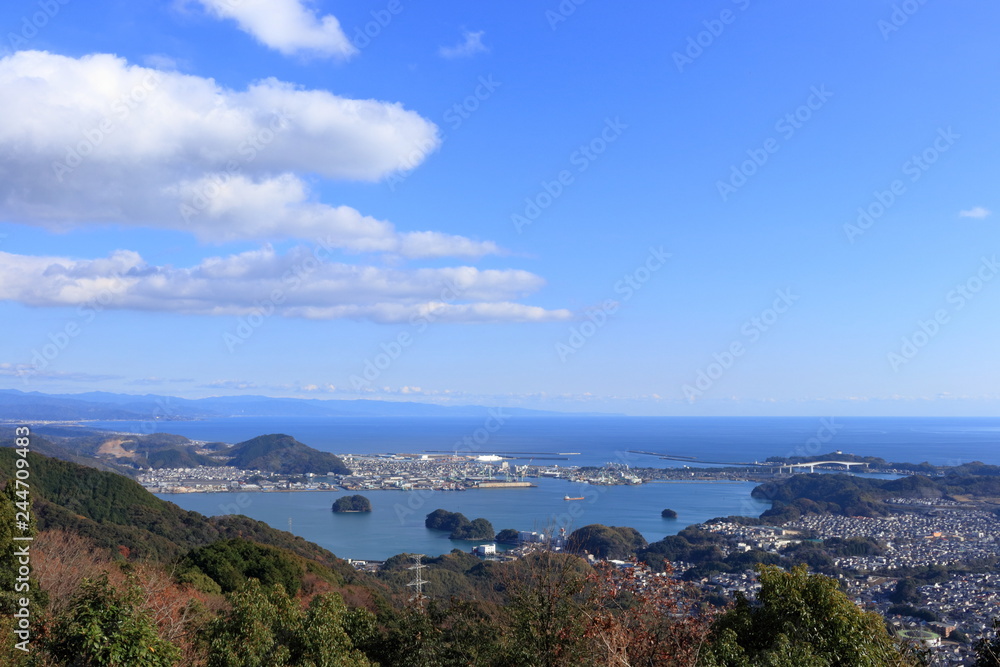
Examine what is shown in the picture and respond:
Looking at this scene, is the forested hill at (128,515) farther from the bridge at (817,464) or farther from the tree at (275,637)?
the bridge at (817,464)

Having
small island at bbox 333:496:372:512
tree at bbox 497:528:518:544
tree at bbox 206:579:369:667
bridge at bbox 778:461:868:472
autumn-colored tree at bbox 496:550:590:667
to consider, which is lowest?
small island at bbox 333:496:372:512

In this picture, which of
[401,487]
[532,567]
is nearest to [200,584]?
[532,567]

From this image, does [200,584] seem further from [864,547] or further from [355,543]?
[864,547]

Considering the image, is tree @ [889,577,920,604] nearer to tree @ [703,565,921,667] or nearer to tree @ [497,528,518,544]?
tree @ [703,565,921,667]

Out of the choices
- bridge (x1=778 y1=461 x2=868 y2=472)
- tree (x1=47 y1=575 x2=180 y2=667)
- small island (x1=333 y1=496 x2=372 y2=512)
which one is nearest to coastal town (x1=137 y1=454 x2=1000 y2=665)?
bridge (x1=778 y1=461 x2=868 y2=472)

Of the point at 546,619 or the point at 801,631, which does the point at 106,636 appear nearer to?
the point at 546,619

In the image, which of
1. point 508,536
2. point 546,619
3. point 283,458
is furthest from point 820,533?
point 283,458

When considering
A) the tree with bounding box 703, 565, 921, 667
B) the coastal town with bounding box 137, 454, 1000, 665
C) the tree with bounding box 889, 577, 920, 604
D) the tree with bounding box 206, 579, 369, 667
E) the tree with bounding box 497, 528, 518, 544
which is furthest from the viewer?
the tree with bounding box 497, 528, 518, 544
